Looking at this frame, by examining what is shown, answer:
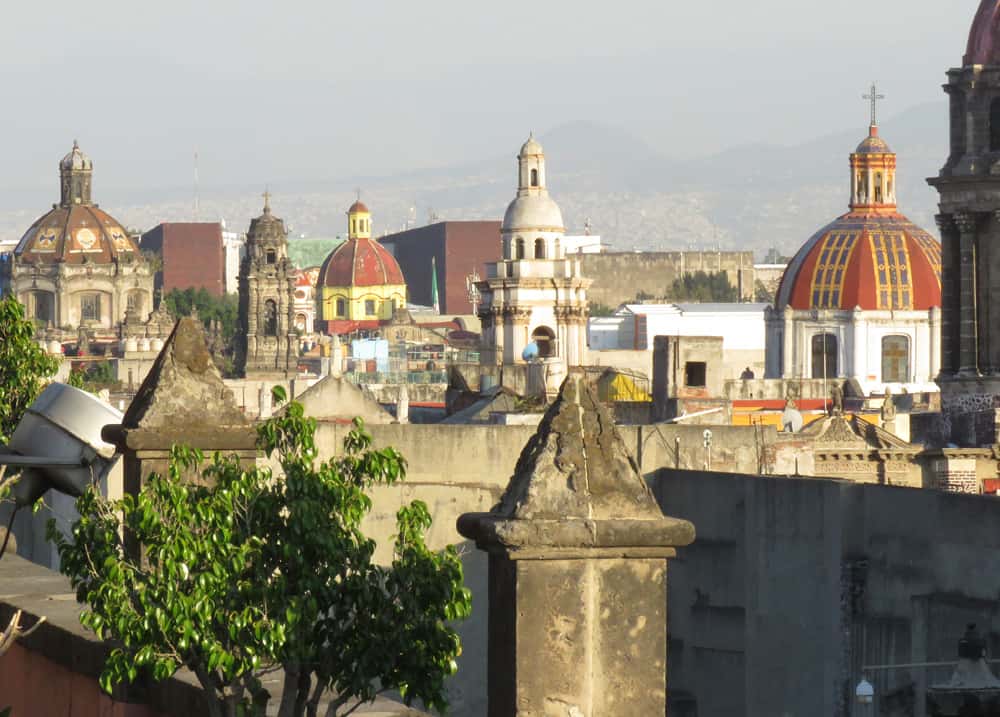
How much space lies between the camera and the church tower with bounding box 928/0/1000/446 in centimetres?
3759

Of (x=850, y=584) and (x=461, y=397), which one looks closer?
(x=850, y=584)

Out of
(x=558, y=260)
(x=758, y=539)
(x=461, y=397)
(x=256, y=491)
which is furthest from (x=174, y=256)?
(x=256, y=491)

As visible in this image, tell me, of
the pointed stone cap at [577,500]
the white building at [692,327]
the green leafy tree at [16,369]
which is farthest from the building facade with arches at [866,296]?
the pointed stone cap at [577,500]

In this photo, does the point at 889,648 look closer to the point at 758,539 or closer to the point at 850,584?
the point at 850,584

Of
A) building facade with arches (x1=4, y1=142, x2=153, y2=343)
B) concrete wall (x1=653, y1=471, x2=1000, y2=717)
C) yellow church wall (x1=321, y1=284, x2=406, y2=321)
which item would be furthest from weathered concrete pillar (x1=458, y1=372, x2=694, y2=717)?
yellow church wall (x1=321, y1=284, x2=406, y2=321)

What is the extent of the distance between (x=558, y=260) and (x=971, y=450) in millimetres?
52816

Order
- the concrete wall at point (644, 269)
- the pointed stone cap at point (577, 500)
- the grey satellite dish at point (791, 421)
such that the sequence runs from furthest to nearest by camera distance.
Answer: the concrete wall at point (644, 269) → the grey satellite dish at point (791, 421) → the pointed stone cap at point (577, 500)

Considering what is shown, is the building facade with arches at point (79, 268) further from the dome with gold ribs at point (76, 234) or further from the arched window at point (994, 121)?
the arched window at point (994, 121)

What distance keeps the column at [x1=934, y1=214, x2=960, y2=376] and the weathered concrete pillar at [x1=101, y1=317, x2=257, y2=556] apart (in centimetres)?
2776

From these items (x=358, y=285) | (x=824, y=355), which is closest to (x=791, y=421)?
(x=824, y=355)

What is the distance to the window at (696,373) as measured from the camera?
54575mm

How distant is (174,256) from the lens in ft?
655

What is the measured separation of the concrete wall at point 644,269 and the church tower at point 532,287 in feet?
345

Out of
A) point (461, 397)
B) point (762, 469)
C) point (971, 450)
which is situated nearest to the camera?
point (762, 469)
